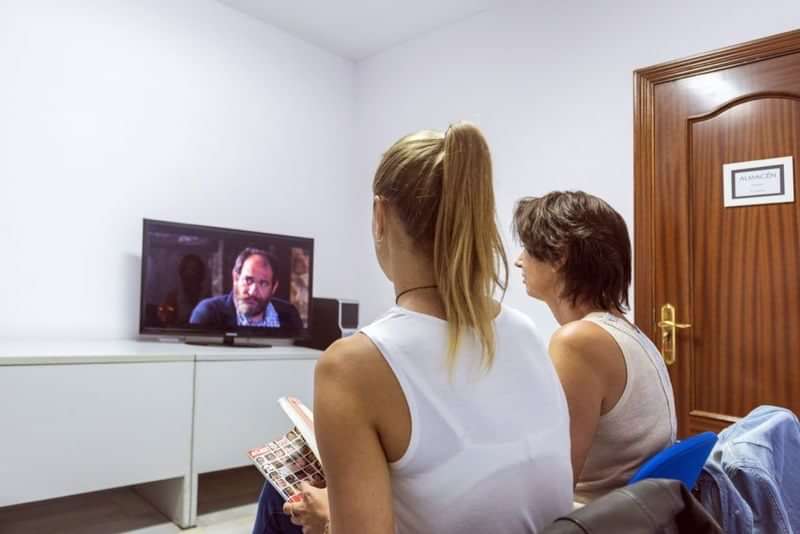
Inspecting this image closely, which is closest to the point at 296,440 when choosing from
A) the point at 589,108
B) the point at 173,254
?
the point at 173,254

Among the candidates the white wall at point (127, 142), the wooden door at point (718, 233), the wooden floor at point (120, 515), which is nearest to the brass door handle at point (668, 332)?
the wooden door at point (718, 233)

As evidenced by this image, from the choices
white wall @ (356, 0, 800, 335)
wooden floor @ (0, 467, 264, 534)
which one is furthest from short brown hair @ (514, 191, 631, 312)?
wooden floor @ (0, 467, 264, 534)

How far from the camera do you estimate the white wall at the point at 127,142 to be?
273cm

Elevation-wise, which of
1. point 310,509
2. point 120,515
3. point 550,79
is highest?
point 550,79

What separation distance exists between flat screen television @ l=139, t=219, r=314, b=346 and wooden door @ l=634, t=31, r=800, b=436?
183cm

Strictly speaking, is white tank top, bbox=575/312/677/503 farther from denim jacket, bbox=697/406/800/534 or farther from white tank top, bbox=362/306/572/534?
white tank top, bbox=362/306/572/534

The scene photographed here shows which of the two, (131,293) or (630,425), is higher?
(131,293)

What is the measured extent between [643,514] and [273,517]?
904 mm

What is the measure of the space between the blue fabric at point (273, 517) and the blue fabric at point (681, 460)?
770 mm

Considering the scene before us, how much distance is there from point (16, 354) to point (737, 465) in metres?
2.24

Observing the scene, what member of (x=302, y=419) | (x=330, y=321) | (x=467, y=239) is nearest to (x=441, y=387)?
(x=467, y=239)

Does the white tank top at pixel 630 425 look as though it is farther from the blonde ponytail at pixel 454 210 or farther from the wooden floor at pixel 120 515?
the wooden floor at pixel 120 515

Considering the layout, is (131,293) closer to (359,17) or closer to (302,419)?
(359,17)

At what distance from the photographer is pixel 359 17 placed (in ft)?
11.7
